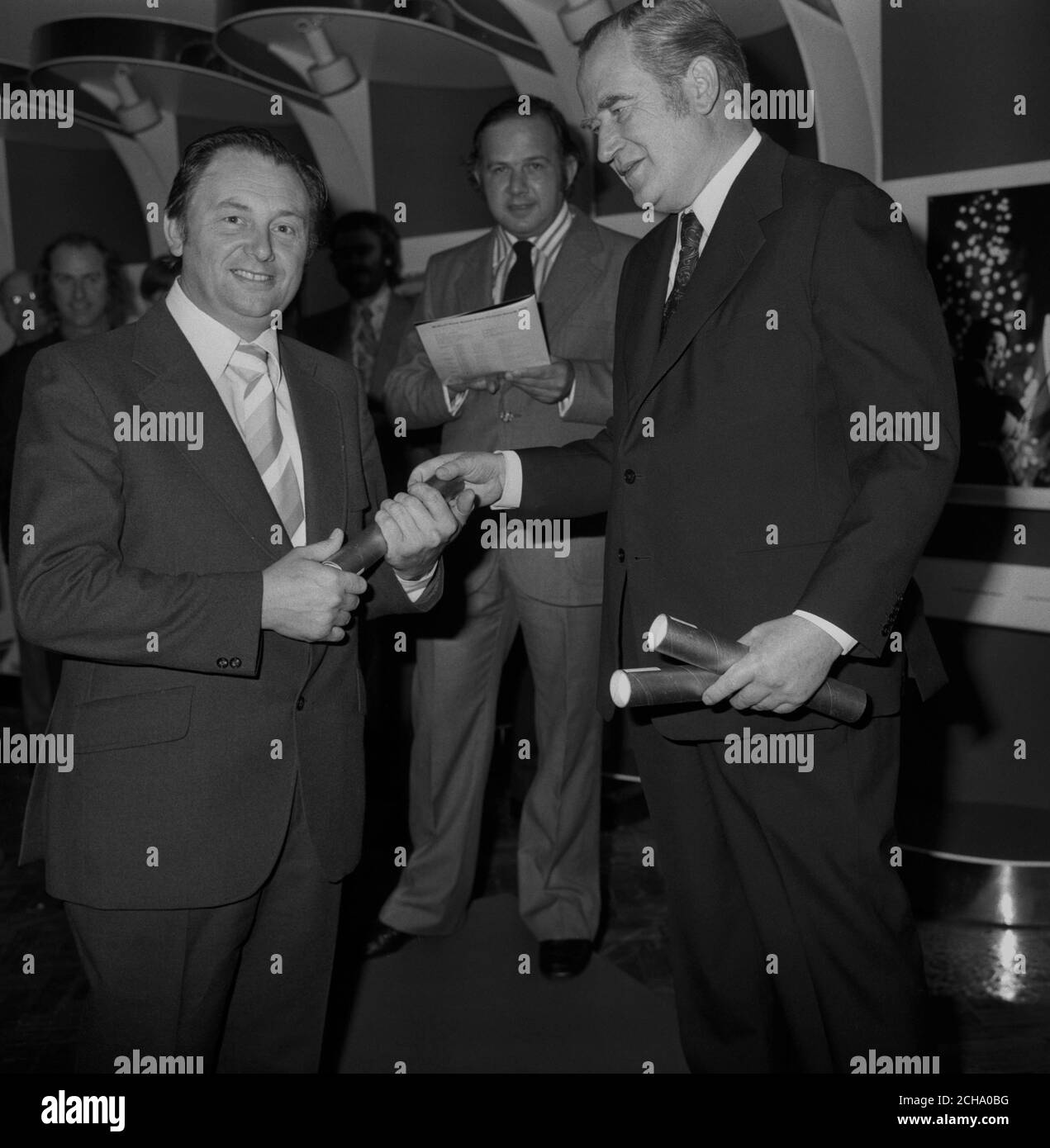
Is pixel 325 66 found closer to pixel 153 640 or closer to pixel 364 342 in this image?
pixel 364 342

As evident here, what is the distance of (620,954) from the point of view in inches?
130

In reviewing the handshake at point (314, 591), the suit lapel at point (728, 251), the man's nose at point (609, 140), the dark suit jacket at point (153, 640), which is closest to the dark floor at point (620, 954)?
the dark suit jacket at point (153, 640)

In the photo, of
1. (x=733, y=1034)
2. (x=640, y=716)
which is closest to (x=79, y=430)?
(x=640, y=716)

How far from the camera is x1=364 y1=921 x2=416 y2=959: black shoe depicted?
126 inches

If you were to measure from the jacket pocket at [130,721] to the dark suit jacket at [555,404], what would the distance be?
A: 1443 mm

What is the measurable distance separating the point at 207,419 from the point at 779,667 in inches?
36.8

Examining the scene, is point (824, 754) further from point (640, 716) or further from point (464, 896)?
point (464, 896)

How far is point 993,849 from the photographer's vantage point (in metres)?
3.59

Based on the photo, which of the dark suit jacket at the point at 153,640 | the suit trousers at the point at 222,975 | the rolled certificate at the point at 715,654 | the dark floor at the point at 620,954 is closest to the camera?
the rolled certificate at the point at 715,654

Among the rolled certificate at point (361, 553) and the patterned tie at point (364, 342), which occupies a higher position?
the patterned tie at point (364, 342)

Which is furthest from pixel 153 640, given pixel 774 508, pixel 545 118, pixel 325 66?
pixel 325 66

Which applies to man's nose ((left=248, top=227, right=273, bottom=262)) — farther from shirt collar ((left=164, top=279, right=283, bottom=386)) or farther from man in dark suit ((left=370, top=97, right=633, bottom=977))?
man in dark suit ((left=370, top=97, right=633, bottom=977))

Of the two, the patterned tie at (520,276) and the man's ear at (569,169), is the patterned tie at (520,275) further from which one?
the man's ear at (569,169)

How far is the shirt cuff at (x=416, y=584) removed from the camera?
2170 mm
